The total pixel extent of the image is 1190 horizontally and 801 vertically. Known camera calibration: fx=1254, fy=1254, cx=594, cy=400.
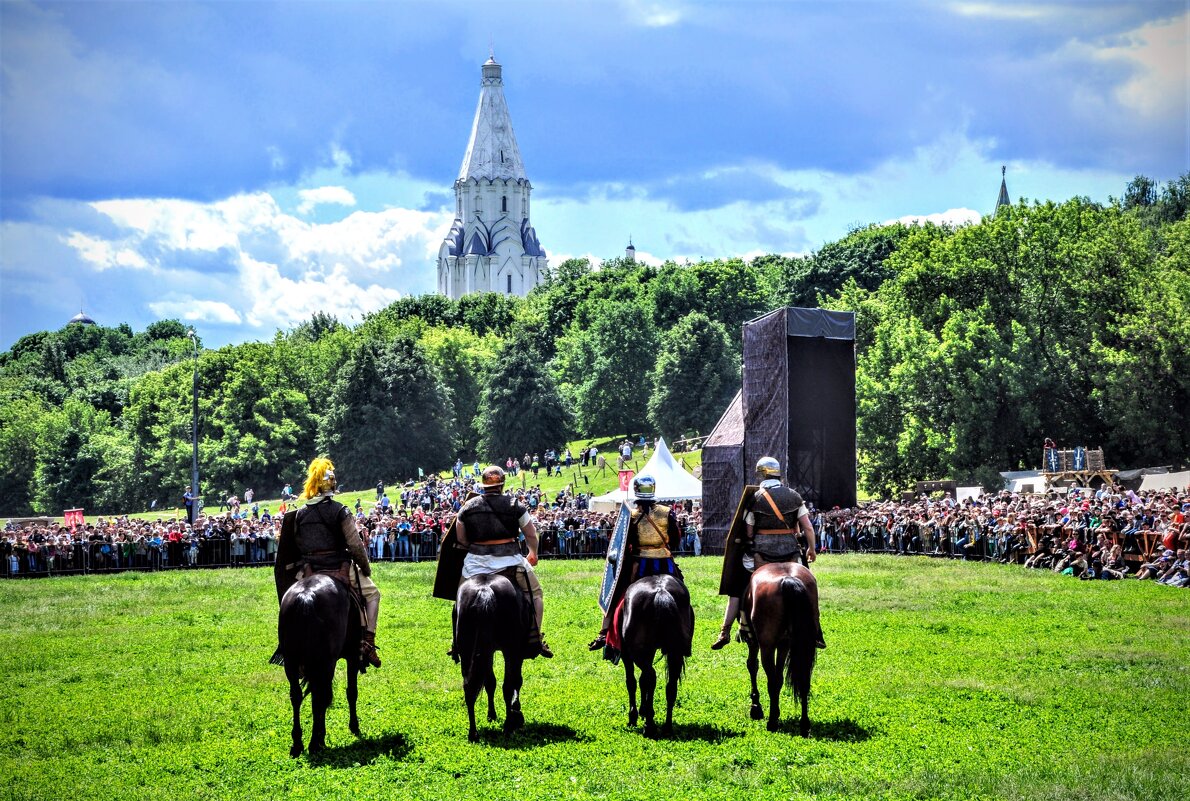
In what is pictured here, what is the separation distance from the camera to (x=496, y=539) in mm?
12102

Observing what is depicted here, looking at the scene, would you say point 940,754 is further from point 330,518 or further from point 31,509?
point 31,509

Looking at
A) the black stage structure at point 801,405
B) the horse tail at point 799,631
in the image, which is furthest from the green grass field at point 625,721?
the black stage structure at point 801,405

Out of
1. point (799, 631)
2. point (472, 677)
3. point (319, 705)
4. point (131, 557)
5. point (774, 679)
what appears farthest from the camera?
Result: point (131, 557)

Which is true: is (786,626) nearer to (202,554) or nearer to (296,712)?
(296,712)

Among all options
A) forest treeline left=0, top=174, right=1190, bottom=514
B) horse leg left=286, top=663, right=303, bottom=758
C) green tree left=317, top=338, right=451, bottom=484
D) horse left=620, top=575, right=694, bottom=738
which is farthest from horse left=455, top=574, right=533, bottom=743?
green tree left=317, top=338, right=451, bottom=484

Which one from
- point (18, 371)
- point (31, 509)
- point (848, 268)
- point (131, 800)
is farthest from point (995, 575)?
point (18, 371)

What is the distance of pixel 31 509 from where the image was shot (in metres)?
101

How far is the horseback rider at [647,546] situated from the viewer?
12305 millimetres

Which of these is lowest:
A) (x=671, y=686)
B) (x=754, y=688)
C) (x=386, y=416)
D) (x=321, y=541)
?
(x=754, y=688)

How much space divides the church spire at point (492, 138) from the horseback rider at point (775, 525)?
180 meters

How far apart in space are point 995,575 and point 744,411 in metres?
12.4

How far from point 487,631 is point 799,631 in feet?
9.34

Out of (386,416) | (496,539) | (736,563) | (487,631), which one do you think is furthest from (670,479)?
(386,416)

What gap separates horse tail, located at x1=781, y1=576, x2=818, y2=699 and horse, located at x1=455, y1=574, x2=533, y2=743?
2.48 meters
